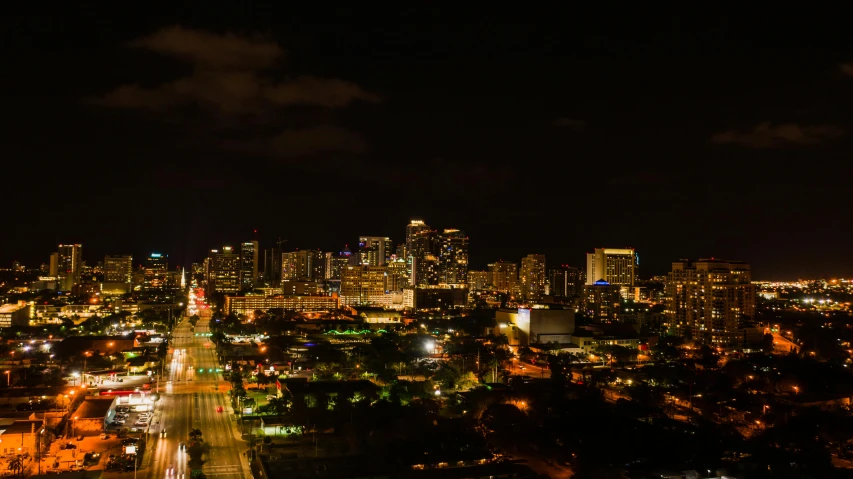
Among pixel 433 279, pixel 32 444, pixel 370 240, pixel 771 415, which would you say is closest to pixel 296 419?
pixel 32 444

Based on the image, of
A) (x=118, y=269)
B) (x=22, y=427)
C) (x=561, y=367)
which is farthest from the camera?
(x=118, y=269)

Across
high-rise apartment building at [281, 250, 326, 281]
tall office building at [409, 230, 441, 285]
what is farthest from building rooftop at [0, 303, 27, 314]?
high-rise apartment building at [281, 250, 326, 281]

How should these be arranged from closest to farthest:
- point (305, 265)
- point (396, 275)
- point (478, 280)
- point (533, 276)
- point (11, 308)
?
point (11, 308)
point (396, 275)
point (533, 276)
point (478, 280)
point (305, 265)

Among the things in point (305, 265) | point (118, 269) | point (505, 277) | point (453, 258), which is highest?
point (453, 258)

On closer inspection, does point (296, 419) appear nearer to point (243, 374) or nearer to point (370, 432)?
point (370, 432)

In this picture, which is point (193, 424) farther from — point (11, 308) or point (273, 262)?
point (273, 262)

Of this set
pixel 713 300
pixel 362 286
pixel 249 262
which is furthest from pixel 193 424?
pixel 249 262

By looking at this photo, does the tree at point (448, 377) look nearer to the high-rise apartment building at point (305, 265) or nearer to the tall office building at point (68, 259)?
the high-rise apartment building at point (305, 265)

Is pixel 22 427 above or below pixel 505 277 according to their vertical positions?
below
